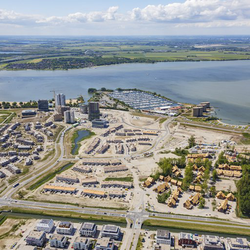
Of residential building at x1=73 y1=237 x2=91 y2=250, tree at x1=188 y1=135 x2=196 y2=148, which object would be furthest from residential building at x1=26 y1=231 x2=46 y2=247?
tree at x1=188 y1=135 x2=196 y2=148

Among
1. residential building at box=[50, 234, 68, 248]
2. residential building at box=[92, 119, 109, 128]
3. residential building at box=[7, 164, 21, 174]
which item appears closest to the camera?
residential building at box=[50, 234, 68, 248]

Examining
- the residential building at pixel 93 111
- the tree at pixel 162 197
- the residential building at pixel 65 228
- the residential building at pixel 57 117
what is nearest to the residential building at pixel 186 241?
the tree at pixel 162 197

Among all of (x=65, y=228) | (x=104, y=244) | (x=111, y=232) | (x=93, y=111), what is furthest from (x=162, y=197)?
(x=93, y=111)

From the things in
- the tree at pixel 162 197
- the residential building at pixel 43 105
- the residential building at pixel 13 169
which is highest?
the residential building at pixel 43 105

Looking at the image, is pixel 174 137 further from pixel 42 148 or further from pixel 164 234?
pixel 164 234

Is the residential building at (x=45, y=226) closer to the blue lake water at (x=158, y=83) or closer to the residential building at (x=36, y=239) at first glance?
the residential building at (x=36, y=239)

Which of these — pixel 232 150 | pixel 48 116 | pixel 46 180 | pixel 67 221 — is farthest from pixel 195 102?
pixel 67 221

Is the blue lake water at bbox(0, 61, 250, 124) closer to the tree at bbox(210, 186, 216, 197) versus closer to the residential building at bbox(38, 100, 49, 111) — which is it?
the residential building at bbox(38, 100, 49, 111)
